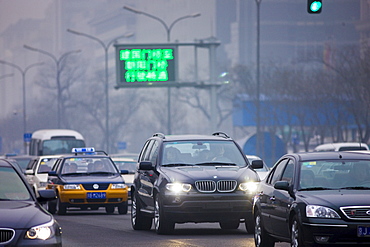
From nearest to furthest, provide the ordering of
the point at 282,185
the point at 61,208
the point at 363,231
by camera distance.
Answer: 1. the point at 363,231
2. the point at 282,185
3. the point at 61,208

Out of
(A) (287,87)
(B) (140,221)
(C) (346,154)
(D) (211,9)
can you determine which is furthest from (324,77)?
(D) (211,9)

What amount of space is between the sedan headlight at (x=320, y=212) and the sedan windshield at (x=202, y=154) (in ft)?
21.2

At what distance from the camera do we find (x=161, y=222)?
1755 cm

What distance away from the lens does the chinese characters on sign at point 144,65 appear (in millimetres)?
50969

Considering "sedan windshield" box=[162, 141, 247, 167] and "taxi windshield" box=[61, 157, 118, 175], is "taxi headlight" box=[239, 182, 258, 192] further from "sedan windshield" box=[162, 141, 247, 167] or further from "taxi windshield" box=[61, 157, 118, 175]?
"taxi windshield" box=[61, 157, 118, 175]

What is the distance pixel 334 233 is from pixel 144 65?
3990cm

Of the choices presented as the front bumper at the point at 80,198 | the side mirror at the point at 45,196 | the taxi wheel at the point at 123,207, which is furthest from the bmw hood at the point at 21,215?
the taxi wheel at the point at 123,207

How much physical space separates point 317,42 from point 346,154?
460ft

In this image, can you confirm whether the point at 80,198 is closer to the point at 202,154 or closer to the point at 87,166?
the point at 87,166

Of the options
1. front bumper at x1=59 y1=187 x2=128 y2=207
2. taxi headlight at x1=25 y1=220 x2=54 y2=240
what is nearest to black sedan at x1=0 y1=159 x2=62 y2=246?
taxi headlight at x1=25 y1=220 x2=54 y2=240

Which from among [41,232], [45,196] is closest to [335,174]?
[45,196]

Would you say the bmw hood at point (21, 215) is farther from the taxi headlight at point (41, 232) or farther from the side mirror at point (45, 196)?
the side mirror at point (45, 196)

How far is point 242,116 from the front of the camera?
A: 9812 cm

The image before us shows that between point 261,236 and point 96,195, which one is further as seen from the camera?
point 96,195
